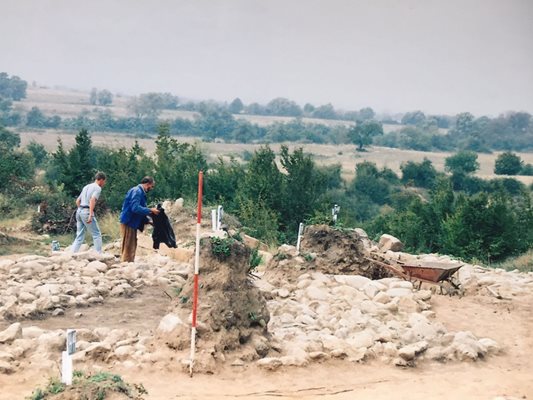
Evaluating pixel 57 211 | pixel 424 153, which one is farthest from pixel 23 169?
pixel 424 153

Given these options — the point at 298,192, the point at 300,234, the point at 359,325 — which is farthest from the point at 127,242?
the point at 298,192

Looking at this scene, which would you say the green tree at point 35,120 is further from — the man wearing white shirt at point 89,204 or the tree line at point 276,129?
the man wearing white shirt at point 89,204

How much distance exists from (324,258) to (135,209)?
12.1 ft

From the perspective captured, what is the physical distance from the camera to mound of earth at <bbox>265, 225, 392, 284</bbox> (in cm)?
1341

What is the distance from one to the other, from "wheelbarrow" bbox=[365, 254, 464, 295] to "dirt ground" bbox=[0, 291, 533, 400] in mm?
2475

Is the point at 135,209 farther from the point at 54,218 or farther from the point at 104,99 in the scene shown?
the point at 104,99

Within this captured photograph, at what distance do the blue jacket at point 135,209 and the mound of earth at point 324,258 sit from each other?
247 cm

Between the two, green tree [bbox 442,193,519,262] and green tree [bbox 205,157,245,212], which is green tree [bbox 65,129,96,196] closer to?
green tree [bbox 205,157,245,212]

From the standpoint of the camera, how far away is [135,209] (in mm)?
12688

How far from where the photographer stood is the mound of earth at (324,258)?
13.4 m

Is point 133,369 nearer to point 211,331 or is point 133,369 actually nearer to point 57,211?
point 211,331

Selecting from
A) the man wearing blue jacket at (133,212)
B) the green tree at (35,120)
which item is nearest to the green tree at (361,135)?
the green tree at (35,120)

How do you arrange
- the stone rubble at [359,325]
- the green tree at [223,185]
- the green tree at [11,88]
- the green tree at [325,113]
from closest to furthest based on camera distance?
the stone rubble at [359,325] → the green tree at [223,185] → the green tree at [11,88] → the green tree at [325,113]

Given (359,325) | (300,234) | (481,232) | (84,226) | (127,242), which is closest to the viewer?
(359,325)
